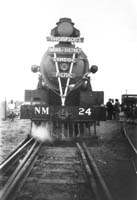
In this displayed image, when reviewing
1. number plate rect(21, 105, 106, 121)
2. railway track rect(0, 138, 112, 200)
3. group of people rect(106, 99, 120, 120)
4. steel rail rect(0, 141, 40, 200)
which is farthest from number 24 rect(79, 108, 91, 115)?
group of people rect(106, 99, 120, 120)

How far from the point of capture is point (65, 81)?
29.1 ft

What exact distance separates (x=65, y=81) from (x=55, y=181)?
4.68 m

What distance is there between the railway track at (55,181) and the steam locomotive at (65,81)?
2.27 m

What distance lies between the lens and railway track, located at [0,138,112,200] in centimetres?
389

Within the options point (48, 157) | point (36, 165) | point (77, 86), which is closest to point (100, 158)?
point (48, 157)

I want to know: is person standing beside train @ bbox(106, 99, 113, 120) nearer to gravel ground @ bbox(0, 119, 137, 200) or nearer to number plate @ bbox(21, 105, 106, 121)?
gravel ground @ bbox(0, 119, 137, 200)

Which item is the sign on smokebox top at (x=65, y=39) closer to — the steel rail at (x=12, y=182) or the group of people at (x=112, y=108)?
the steel rail at (x=12, y=182)

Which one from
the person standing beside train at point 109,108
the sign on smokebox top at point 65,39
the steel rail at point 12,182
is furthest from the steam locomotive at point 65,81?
the person standing beside train at point 109,108

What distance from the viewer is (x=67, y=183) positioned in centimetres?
447

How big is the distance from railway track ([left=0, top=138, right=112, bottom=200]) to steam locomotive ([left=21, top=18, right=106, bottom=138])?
7.45 feet

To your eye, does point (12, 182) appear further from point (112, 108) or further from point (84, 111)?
point (112, 108)

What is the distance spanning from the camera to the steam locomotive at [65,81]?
330 inches

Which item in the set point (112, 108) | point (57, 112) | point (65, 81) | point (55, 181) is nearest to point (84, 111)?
point (57, 112)

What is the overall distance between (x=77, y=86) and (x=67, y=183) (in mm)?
4668
